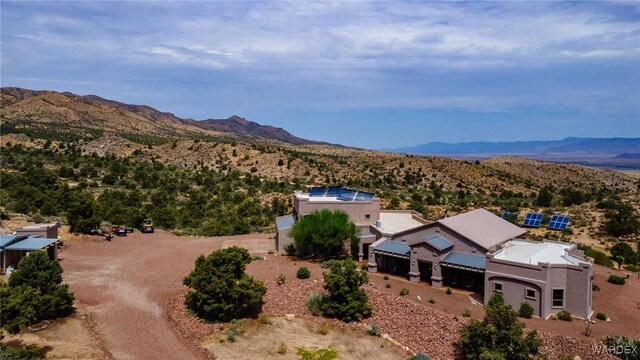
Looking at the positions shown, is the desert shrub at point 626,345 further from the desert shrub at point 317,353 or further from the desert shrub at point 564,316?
the desert shrub at point 317,353

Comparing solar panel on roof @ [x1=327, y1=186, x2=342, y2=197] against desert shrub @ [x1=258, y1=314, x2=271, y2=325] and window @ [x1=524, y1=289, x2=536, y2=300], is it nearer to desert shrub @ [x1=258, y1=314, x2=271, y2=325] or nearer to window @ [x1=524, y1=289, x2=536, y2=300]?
desert shrub @ [x1=258, y1=314, x2=271, y2=325]

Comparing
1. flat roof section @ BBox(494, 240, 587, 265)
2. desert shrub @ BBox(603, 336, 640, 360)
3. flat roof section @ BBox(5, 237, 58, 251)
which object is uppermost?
flat roof section @ BBox(5, 237, 58, 251)

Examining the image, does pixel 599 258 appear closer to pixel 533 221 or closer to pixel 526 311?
pixel 533 221

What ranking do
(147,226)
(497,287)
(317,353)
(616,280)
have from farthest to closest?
(147,226), (616,280), (497,287), (317,353)

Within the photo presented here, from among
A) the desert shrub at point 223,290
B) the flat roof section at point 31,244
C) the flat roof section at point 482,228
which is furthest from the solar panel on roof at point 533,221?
the flat roof section at point 31,244

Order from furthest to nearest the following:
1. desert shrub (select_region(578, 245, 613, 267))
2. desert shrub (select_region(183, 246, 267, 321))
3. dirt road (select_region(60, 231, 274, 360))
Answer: desert shrub (select_region(578, 245, 613, 267)) → desert shrub (select_region(183, 246, 267, 321)) → dirt road (select_region(60, 231, 274, 360))

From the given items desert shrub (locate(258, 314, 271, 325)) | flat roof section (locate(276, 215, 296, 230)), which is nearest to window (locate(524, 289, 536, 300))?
desert shrub (locate(258, 314, 271, 325))

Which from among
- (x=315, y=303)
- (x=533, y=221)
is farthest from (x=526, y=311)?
(x=533, y=221)
